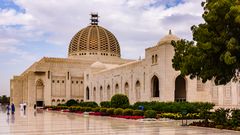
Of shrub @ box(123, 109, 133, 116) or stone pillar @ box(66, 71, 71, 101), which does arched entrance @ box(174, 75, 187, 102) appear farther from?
stone pillar @ box(66, 71, 71, 101)

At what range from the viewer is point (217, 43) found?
1354 centimetres

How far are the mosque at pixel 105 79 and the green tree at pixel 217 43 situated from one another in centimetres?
1409

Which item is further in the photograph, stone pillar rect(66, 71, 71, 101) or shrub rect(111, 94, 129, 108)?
stone pillar rect(66, 71, 71, 101)

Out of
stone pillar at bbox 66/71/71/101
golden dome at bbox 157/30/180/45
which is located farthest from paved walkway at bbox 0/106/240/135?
stone pillar at bbox 66/71/71/101

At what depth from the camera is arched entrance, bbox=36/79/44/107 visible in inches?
2354

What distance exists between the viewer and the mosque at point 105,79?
32.8m

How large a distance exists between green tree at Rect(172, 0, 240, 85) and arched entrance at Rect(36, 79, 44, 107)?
47520 millimetres

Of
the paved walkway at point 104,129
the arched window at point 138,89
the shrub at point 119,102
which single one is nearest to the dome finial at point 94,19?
the arched window at point 138,89

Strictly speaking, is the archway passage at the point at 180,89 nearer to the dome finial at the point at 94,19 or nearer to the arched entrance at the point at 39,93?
the arched entrance at the point at 39,93

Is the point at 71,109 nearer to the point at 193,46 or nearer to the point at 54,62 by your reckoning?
the point at 193,46

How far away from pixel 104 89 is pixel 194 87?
60.6 feet

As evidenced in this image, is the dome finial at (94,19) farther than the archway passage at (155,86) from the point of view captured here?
Yes

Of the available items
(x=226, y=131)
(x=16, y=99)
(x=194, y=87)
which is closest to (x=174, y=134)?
(x=226, y=131)

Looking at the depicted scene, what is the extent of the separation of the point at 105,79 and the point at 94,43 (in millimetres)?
18292
